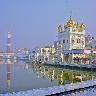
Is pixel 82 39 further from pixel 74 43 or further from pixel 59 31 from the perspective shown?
pixel 59 31

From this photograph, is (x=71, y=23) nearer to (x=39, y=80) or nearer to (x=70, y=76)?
(x=70, y=76)

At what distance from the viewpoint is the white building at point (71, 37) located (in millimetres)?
48594

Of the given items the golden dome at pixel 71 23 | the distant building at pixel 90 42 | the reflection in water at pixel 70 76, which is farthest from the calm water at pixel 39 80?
the golden dome at pixel 71 23

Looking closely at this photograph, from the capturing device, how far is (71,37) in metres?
48.6

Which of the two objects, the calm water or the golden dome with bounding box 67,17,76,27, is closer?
the calm water

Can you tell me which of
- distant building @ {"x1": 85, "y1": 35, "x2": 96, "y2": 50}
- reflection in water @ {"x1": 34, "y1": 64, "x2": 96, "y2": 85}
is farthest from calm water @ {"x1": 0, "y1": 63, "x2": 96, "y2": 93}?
distant building @ {"x1": 85, "y1": 35, "x2": 96, "y2": 50}

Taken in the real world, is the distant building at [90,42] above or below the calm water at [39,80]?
above

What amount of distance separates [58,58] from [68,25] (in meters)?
6.15

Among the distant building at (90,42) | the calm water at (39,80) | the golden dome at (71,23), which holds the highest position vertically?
the golden dome at (71,23)

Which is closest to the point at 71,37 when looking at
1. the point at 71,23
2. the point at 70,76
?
the point at 71,23

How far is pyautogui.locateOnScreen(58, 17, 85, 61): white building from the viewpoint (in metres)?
48.6

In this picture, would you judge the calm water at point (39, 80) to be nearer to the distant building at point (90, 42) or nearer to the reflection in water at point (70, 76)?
the reflection in water at point (70, 76)

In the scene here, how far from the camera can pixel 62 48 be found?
51625 millimetres

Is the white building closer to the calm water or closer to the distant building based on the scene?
the distant building
